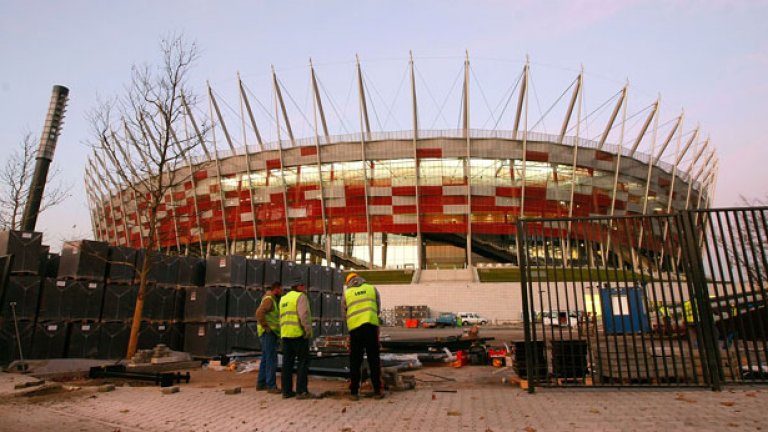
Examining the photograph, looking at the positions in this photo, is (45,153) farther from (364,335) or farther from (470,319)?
(470,319)

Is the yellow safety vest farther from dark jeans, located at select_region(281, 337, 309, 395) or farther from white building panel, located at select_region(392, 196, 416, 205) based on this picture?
white building panel, located at select_region(392, 196, 416, 205)

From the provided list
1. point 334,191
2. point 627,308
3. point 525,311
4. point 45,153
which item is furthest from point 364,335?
point 334,191

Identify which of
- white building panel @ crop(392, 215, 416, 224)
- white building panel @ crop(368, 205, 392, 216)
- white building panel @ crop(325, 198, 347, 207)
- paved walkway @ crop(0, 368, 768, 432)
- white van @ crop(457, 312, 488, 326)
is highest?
white building panel @ crop(325, 198, 347, 207)

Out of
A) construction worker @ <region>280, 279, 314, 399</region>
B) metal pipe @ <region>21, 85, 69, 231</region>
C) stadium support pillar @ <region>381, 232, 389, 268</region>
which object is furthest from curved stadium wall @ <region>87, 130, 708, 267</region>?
construction worker @ <region>280, 279, 314, 399</region>

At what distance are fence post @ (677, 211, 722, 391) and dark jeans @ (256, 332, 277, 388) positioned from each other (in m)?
6.06

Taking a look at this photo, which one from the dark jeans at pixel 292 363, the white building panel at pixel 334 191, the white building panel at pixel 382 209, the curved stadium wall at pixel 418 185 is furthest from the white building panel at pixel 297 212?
the dark jeans at pixel 292 363

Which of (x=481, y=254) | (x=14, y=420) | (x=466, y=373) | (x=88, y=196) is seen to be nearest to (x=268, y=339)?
(x=14, y=420)

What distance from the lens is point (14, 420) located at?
15.9 feet

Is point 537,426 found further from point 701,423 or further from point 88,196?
point 88,196

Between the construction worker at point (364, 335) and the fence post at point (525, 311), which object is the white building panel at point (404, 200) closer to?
the fence post at point (525, 311)

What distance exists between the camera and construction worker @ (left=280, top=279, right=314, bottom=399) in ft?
20.1

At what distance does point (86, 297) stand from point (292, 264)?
5518mm

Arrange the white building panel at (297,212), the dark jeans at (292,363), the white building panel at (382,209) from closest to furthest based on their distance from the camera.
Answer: the dark jeans at (292,363) < the white building panel at (382,209) < the white building panel at (297,212)

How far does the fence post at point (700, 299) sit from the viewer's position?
19.5 ft
